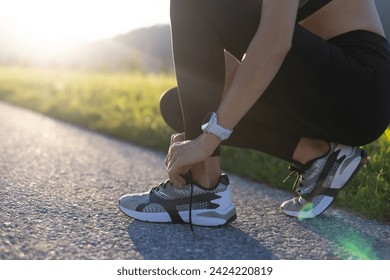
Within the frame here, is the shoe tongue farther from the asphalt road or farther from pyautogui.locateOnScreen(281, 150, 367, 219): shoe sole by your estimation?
the asphalt road

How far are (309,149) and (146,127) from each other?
3216 mm

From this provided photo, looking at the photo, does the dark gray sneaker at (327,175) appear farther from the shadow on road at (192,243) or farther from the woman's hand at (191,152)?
the woman's hand at (191,152)

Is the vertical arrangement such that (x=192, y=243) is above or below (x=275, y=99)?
below

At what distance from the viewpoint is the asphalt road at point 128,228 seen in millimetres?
1735

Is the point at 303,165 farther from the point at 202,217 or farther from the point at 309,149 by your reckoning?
the point at 202,217

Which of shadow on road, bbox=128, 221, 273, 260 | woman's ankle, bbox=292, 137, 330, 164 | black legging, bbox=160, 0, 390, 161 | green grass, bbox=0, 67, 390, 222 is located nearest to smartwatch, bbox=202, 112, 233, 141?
black legging, bbox=160, 0, 390, 161

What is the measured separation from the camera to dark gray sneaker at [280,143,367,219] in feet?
6.99

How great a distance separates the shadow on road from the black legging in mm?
390

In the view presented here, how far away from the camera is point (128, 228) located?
1.98m

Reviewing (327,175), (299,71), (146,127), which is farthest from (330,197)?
(146,127)

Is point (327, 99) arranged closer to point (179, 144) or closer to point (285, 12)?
point (285, 12)

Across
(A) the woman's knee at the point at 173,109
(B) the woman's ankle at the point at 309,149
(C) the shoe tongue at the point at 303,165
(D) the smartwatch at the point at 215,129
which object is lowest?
(C) the shoe tongue at the point at 303,165

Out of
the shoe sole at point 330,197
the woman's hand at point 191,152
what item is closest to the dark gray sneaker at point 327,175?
the shoe sole at point 330,197
